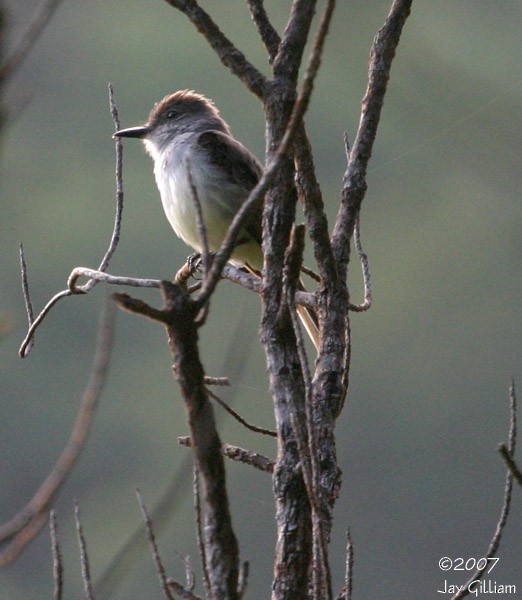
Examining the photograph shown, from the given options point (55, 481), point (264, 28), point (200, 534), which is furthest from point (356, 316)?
point (55, 481)

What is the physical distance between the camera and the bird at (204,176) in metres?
6.57

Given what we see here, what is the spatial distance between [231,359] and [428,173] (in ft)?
115

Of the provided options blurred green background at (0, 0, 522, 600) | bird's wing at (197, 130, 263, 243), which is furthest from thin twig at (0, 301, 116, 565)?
blurred green background at (0, 0, 522, 600)

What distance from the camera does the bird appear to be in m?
6.57

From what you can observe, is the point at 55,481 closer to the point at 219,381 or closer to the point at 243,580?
the point at 243,580

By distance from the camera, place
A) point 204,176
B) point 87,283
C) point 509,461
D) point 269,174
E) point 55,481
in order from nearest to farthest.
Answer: point 55,481 → point 509,461 → point 269,174 → point 87,283 → point 204,176

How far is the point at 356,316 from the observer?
32.8m

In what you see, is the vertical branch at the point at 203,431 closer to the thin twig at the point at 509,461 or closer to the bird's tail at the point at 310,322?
the thin twig at the point at 509,461

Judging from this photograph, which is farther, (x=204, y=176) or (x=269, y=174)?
(x=204, y=176)

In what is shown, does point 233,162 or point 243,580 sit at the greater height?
point 233,162

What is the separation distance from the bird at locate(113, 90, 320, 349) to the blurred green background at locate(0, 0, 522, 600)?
13.1 meters

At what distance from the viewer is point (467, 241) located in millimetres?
35469

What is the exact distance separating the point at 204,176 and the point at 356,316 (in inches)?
1026

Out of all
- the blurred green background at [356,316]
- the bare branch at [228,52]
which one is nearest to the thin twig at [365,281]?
the bare branch at [228,52]
